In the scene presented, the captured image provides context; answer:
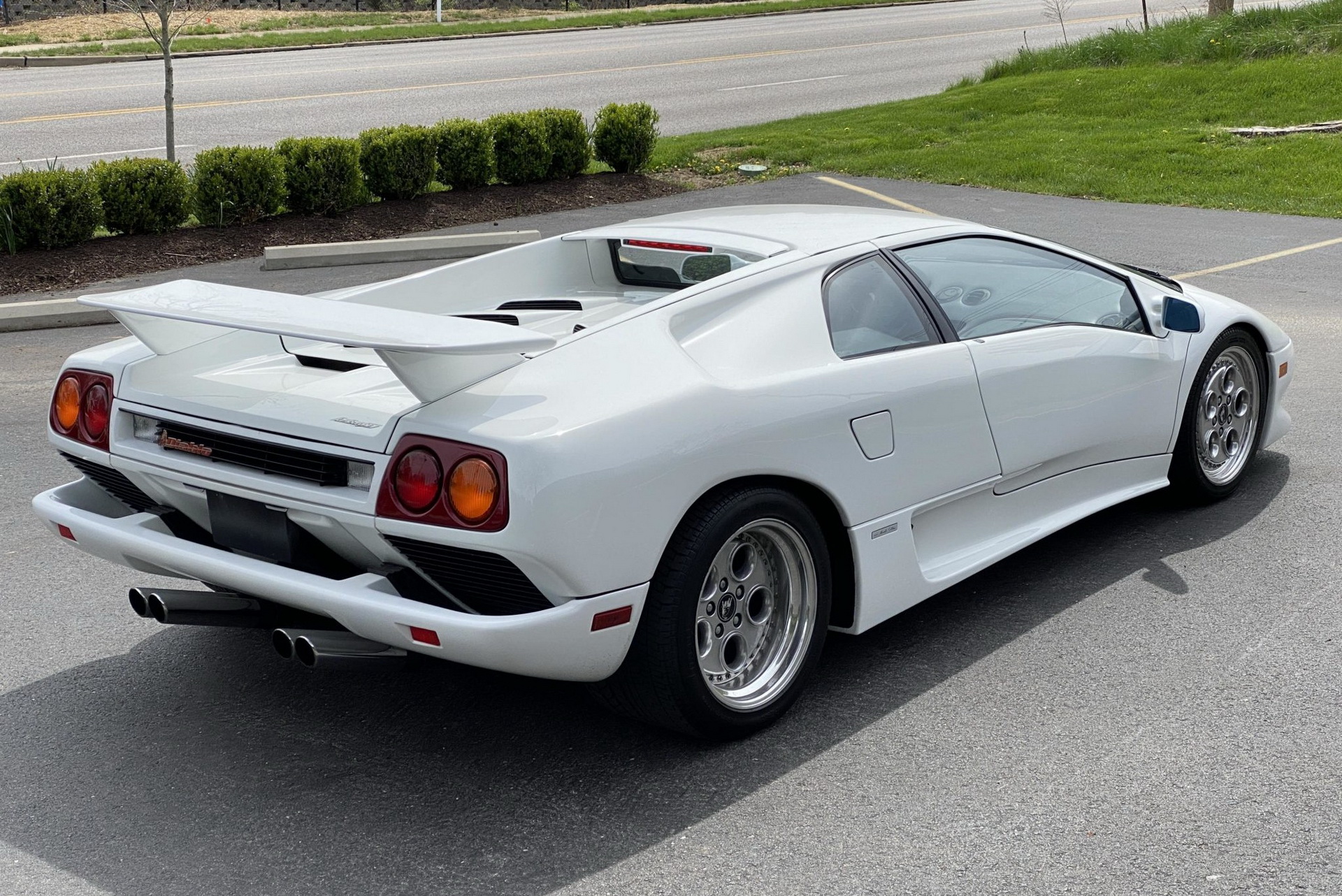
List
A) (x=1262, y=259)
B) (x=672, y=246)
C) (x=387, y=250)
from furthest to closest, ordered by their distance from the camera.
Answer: (x=387, y=250)
(x=1262, y=259)
(x=672, y=246)

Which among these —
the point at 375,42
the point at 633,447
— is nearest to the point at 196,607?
the point at 633,447

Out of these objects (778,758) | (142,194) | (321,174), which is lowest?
(778,758)

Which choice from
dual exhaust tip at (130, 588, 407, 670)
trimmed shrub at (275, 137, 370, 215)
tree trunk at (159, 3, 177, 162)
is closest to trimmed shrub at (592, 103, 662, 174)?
trimmed shrub at (275, 137, 370, 215)

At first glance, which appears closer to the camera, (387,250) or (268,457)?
(268,457)

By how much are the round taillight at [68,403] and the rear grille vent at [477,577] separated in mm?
1363

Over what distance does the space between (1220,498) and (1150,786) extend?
242 cm

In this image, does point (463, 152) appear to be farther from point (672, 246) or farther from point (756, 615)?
point (756, 615)

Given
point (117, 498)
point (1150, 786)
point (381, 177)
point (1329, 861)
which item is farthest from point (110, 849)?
point (381, 177)

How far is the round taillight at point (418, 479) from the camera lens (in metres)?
3.38

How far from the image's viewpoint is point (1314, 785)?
359 cm

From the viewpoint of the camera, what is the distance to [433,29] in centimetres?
3031

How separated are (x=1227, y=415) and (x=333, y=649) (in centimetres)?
386

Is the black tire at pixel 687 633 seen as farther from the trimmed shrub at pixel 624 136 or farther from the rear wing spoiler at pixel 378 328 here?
the trimmed shrub at pixel 624 136

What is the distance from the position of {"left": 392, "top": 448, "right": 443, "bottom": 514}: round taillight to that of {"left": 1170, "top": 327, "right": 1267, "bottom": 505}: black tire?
10.6 ft
